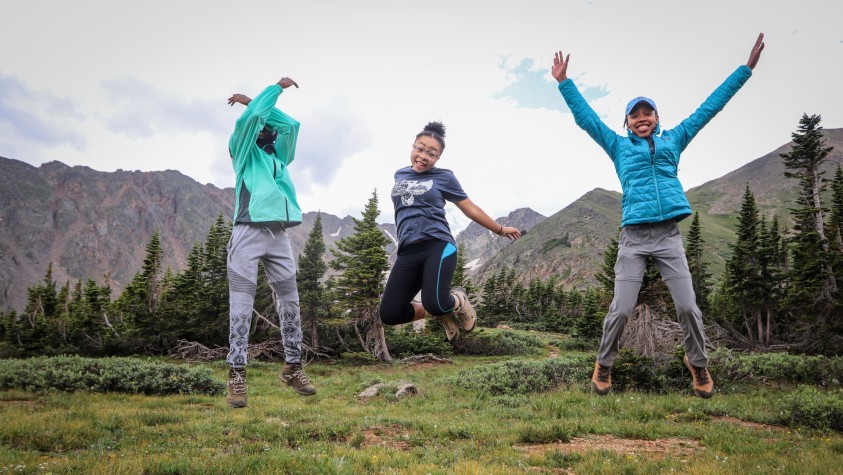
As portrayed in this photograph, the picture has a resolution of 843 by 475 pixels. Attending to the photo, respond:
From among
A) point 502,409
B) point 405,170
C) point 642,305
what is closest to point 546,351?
point 642,305

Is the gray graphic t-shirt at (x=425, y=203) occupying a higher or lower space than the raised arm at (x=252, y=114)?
lower

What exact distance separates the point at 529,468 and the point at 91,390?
1347 cm

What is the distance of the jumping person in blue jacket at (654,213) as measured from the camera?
4.59m

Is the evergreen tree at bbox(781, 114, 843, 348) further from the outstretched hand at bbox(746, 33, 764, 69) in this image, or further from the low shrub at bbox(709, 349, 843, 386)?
the outstretched hand at bbox(746, 33, 764, 69)

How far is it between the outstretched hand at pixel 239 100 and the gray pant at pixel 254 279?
150 cm

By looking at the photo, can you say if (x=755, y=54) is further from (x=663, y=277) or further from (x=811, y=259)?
(x=811, y=259)

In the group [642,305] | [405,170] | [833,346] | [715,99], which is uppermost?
[715,99]

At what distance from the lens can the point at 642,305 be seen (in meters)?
21.1

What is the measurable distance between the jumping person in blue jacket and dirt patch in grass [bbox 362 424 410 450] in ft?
14.7

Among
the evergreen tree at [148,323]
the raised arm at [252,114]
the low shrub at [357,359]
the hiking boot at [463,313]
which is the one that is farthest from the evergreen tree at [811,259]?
the evergreen tree at [148,323]

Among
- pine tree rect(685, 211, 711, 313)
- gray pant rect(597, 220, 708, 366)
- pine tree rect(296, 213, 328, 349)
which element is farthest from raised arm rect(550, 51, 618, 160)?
pine tree rect(685, 211, 711, 313)

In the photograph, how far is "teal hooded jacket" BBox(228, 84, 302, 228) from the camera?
4648 mm

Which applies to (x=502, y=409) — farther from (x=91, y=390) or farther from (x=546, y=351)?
(x=546, y=351)

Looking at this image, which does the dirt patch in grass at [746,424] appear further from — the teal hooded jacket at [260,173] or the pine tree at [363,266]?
the pine tree at [363,266]
